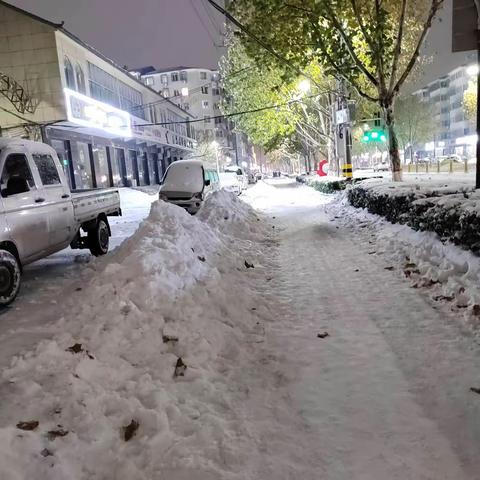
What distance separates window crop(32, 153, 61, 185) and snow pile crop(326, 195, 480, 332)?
230 inches

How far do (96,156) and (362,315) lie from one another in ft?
94.8

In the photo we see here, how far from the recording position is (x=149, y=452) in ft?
10.4

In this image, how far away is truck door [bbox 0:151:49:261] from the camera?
686 cm

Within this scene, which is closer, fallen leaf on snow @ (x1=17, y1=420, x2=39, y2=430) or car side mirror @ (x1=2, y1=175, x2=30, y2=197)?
fallen leaf on snow @ (x1=17, y1=420, x2=39, y2=430)

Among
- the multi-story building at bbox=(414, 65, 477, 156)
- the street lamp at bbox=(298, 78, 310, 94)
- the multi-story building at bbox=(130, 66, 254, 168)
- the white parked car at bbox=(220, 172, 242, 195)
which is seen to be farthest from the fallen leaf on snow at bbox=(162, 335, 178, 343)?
the multi-story building at bbox=(414, 65, 477, 156)

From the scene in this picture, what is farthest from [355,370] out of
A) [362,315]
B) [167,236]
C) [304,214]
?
[304,214]

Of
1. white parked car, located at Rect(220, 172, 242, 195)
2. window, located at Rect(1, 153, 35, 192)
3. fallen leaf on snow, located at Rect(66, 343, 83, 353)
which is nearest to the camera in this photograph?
fallen leaf on snow, located at Rect(66, 343, 83, 353)

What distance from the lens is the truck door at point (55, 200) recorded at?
8023 mm

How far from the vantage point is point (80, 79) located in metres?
27.1

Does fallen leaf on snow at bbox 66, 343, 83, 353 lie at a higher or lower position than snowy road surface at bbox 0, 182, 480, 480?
higher

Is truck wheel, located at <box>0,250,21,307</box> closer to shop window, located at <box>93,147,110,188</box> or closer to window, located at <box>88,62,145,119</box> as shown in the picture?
window, located at <box>88,62,145,119</box>

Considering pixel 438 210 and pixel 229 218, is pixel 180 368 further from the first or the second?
pixel 229 218

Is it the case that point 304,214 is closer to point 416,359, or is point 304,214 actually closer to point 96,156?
point 416,359

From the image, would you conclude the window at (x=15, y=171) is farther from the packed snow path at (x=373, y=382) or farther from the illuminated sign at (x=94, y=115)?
the illuminated sign at (x=94, y=115)
